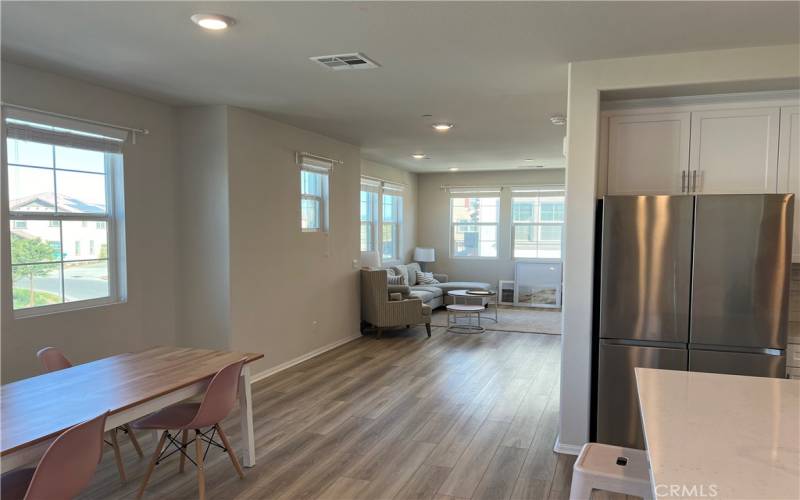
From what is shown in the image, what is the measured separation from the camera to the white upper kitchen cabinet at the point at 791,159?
3209 mm

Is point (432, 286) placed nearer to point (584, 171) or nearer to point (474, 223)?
point (474, 223)

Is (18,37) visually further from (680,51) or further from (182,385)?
(680,51)

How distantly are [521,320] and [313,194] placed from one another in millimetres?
4064

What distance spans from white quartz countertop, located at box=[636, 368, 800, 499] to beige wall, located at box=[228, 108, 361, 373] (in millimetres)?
3673

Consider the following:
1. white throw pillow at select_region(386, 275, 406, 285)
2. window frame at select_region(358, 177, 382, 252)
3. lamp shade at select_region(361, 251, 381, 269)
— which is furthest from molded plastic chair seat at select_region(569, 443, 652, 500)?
window frame at select_region(358, 177, 382, 252)

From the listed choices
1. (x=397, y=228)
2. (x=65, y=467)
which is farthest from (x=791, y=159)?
(x=397, y=228)

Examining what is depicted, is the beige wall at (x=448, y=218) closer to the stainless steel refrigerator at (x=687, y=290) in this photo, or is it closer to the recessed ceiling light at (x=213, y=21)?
the stainless steel refrigerator at (x=687, y=290)

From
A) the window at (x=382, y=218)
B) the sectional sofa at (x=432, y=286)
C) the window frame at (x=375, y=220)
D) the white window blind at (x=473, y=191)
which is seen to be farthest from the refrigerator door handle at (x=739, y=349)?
the white window blind at (x=473, y=191)

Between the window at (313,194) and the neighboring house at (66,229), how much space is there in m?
2.05

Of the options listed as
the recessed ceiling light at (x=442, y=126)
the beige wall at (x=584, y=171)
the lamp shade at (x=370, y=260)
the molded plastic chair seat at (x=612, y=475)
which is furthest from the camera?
the lamp shade at (x=370, y=260)

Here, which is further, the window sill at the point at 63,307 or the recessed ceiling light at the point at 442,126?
the recessed ceiling light at the point at 442,126

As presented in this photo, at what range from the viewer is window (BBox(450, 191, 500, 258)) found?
10219mm

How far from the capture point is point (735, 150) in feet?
10.9

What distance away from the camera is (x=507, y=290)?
32.8 ft
